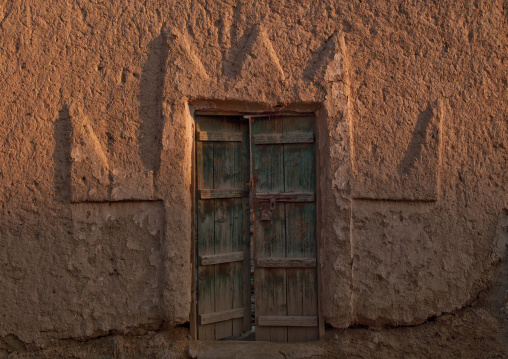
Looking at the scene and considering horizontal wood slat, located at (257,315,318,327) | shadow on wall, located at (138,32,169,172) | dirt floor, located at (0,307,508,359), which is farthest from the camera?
horizontal wood slat, located at (257,315,318,327)

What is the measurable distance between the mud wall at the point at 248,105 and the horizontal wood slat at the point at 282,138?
0.50ft

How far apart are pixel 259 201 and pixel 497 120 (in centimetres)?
192

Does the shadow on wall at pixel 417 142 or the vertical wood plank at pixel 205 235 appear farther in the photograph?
the vertical wood plank at pixel 205 235

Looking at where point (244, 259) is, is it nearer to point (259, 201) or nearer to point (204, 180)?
point (259, 201)

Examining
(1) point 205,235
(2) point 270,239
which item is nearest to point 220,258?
(1) point 205,235

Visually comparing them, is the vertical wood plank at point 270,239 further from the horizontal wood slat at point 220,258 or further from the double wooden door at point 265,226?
the horizontal wood slat at point 220,258

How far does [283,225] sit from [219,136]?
877 millimetres

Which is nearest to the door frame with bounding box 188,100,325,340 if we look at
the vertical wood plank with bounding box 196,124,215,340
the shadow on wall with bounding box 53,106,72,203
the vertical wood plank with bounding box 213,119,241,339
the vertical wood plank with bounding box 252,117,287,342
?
the vertical wood plank with bounding box 196,124,215,340

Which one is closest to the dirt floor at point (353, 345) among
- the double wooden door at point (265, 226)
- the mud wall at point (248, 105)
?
the mud wall at point (248, 105)

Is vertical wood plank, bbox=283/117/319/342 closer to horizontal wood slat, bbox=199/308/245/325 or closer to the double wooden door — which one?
the double wooden door

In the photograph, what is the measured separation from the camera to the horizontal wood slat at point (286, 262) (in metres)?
3.42

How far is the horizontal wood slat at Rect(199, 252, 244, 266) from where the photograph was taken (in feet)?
11.2

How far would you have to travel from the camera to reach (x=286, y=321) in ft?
11.2

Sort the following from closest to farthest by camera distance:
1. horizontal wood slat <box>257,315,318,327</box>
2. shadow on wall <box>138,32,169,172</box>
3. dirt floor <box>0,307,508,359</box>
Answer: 1. dirt floor <box>0,307,508,359</box>
2. shadow on wall <box>138,32,169,172</box>
3. horizontal wood slat <box>257,315,318,327</box>
